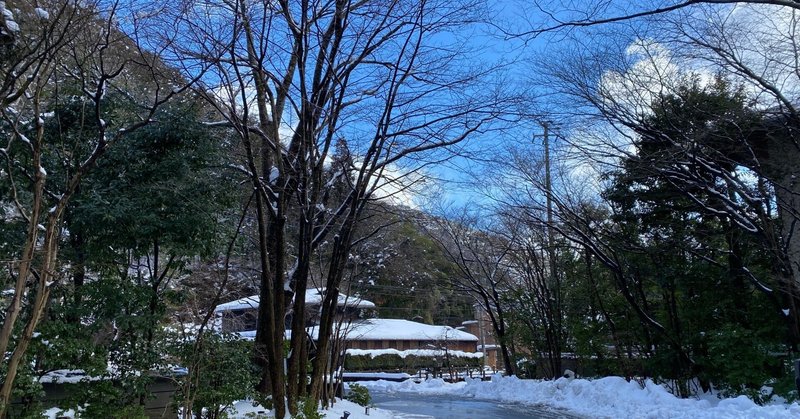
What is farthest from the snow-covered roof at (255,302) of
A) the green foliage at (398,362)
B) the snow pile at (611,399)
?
the green foliage at (398,362)

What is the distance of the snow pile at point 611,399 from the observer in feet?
35.9

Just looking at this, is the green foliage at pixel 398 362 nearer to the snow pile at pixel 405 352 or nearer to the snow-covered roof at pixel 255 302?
the snow pile at pixel 405 352

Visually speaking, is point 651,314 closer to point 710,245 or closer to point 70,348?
point 710,245

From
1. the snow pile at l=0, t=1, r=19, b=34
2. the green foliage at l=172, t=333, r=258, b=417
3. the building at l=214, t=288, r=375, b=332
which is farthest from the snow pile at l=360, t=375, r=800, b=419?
the snow pile at l=0, t=1, r=19, b=34

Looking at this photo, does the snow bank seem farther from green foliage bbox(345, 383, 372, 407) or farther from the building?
the building

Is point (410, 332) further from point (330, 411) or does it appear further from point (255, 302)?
point (330, 411)

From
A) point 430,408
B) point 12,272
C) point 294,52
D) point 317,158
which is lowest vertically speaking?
point 430,408

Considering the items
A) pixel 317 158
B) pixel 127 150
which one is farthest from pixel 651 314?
pixel 127 150

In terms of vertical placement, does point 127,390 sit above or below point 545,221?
below

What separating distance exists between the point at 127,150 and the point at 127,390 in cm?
394

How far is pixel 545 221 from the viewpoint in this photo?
19.2 metres

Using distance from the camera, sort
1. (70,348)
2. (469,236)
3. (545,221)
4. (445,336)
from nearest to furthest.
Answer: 1. (70,348)
2. (545,221)
3. (469,236)
4. (445,336)

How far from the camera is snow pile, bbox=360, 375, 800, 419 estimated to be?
10945mm

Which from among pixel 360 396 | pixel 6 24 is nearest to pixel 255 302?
pixel 360 396
